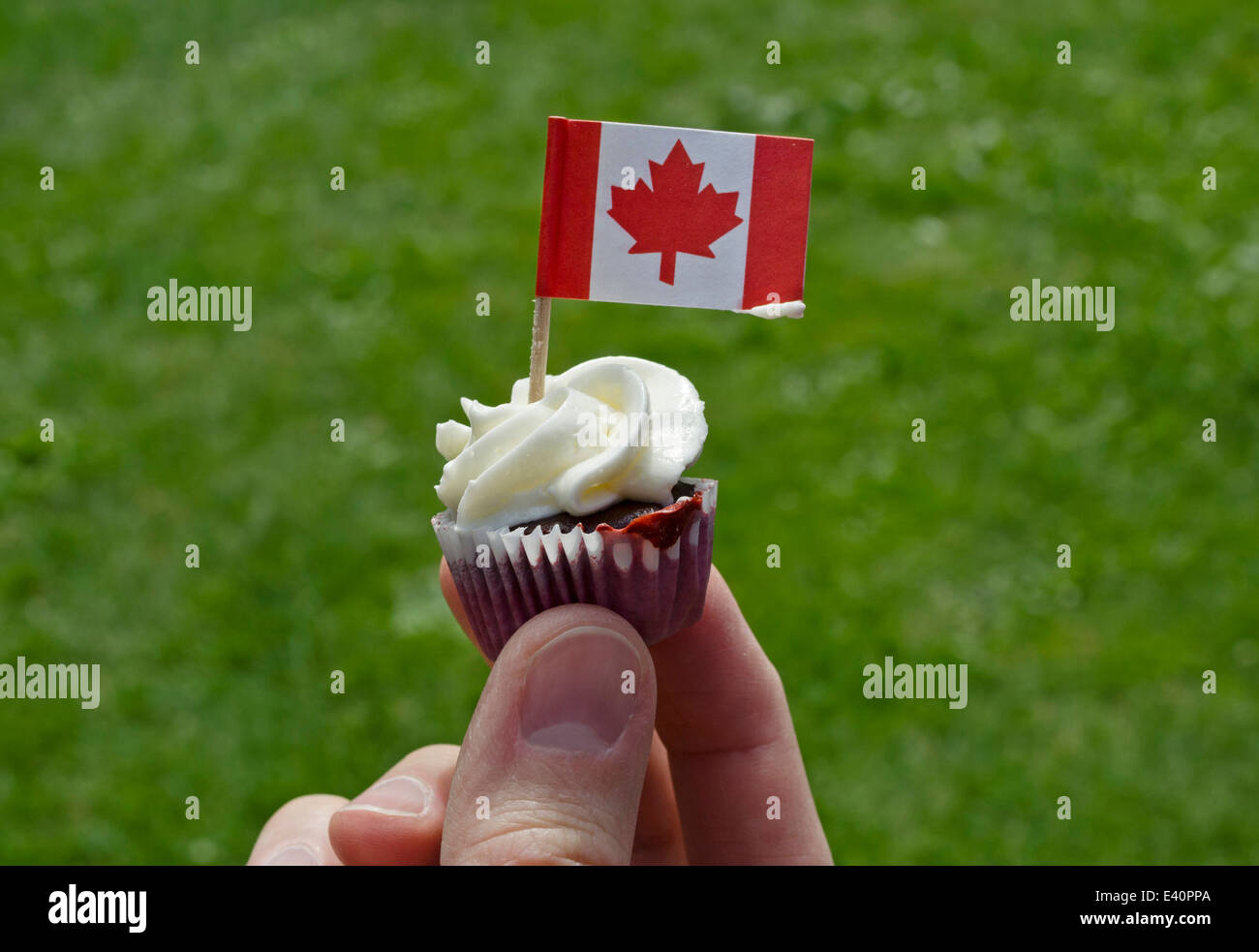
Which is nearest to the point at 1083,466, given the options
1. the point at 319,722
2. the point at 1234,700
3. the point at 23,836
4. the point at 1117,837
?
the point at 1234,700

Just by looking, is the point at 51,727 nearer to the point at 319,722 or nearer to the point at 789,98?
the point at 319,722

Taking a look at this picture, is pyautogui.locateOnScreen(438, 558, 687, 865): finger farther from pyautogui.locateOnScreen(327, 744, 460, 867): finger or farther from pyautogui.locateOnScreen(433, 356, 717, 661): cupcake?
pyautogui.locateOnScreen(433, 356, 717, 661): cupcake

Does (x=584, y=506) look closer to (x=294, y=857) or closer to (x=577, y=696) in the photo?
(x=577, y=696)

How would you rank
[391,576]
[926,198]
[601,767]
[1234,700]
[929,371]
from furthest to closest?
1. [926,198]
2. [929,371]
3. [391,576]
4. [1234,700]
5. [601,767]

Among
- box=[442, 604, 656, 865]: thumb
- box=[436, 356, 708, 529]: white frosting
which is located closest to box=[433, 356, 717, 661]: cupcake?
box=[436, 356, 708, 529]: white frosting

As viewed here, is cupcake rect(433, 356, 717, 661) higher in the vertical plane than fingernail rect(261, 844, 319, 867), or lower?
higher

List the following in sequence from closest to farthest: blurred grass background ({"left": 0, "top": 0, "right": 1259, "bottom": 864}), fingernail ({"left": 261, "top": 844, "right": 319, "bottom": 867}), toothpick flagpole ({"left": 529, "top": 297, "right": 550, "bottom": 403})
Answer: toothpick flagpole ({"left": 529, "top": 297, "right": 550, "bottom": 403}) → fingernail ({"left": 261, "top": 844, "right": 319, "bottom": 867}) → blurred grass background ({"left": 0, "top": 0, "right": 1259, "bottom": 864})

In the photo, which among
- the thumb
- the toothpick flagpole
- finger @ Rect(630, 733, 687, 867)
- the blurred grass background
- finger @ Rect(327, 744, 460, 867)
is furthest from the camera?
the blurred grass background
